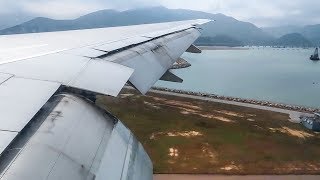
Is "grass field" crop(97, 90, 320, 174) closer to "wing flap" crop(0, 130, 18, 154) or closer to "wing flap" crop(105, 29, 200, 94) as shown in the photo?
"wing flap" crop(105, 29, 200, 94)

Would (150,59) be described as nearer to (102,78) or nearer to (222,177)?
(102,78)

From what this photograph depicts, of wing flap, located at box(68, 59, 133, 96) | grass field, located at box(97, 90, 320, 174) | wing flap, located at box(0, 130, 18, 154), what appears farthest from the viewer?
grass field, located at box(97, 90, 320, 174)

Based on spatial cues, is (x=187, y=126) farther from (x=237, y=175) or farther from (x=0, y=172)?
(x=0, y=172)

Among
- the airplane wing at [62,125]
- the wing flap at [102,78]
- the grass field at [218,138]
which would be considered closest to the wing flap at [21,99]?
the airplane wing at [62,125]

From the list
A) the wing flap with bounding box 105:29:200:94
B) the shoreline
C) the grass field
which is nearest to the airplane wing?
the wing flap with bounding box 105:29:200:94

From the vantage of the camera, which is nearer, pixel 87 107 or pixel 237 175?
pixel 87 107

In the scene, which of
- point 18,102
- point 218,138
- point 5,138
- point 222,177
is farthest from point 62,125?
point 218,138

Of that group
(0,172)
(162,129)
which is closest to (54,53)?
(0,172)

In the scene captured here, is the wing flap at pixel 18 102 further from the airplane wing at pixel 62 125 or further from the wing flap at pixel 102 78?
the wing flap at pixel 102 78
